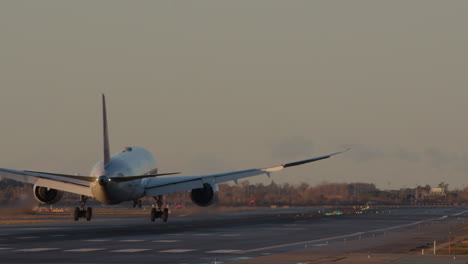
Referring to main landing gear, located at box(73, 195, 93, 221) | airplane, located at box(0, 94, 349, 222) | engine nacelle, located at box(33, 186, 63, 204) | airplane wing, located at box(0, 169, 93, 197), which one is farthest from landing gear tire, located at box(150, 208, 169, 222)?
airplane wing, located at box(0, 169, 93, 197)

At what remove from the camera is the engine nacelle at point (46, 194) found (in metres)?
70.2

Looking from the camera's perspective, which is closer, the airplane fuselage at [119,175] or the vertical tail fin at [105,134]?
the airplane fuselage at [119,175]

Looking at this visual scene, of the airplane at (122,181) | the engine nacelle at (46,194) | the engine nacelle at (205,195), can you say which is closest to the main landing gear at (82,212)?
the airplane at (122,181)

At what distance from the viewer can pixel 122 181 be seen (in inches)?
2462

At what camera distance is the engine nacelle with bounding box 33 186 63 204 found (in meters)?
70.2

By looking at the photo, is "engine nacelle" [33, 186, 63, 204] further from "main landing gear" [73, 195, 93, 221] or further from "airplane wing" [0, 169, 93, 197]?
"main landing gear" [73, 195, 93, 221]

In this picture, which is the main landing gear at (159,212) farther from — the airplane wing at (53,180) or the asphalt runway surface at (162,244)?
the airplane wing at (53,180)

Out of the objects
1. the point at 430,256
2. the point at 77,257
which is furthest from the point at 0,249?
the point at 430,256

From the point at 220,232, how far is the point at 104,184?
12010mm

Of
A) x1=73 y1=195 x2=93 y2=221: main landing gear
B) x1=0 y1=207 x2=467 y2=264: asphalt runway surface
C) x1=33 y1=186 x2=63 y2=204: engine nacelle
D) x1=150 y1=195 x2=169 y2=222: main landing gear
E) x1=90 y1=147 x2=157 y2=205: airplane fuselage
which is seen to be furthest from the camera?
x1=150 y1=195 x2=169 y2=222: main landing gear

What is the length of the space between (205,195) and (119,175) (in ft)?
35.4

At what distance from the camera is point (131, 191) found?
66.2 m

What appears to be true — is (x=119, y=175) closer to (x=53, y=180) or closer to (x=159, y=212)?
(x=53, y=180)

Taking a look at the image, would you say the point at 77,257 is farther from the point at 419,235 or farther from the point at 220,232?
the point at 419,235
